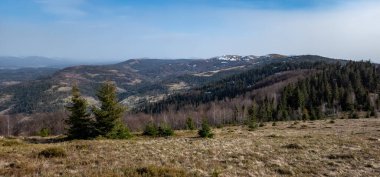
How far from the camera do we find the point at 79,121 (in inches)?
1614

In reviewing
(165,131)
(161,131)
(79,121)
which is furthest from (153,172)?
(161,131)

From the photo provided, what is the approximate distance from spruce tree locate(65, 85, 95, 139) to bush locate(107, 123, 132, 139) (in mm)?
2190

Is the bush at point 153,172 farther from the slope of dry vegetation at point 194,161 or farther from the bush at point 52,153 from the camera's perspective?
the bush at point 52,153

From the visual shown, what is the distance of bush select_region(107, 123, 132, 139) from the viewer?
41.4 meters

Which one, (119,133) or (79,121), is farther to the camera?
(119,133)

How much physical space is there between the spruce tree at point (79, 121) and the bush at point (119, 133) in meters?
2.19

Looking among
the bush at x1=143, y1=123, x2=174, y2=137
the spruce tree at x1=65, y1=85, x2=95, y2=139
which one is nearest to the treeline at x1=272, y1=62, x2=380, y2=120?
the bush at x1=143, y1=123, x2=174, y2=137

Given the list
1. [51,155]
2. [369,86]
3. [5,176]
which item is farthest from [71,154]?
[369,86]

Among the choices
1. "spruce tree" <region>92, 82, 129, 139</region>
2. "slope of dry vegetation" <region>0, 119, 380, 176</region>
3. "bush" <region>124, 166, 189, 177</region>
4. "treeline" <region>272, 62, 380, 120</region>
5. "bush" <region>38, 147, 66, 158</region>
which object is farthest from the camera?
"treeline" <region>272, 62, 380, 120</region>

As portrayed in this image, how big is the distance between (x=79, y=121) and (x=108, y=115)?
3.31 m

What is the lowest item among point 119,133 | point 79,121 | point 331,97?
point 331,97

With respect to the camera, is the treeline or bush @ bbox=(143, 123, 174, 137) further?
the treeline

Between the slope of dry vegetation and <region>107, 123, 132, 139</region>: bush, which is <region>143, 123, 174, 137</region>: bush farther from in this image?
the slope of dry vegetation

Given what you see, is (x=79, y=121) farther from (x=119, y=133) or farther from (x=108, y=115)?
(x=119, y=133)
